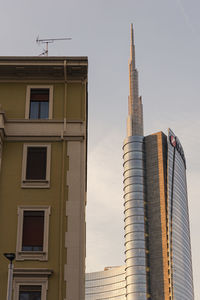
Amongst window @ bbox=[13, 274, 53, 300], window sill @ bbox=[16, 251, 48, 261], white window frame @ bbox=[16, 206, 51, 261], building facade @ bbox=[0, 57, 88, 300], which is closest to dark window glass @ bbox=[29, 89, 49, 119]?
building facade @ bbox=[0, 57, 88, 300]

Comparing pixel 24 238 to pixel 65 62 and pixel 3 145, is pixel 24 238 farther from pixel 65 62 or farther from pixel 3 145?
pixel 65 62

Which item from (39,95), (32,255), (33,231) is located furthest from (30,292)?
(39,95)

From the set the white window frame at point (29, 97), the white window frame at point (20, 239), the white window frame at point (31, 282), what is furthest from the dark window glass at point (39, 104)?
the white window frame at point (31, 282)

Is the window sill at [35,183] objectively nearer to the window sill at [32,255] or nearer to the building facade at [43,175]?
the building facade at [43,175]

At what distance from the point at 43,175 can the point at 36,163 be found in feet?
2.68

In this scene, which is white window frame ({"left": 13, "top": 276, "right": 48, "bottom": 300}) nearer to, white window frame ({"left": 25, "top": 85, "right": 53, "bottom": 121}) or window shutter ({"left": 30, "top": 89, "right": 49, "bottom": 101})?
white window frame ({"left": 25, "top": 85, "right": 53, "bottom": 121})

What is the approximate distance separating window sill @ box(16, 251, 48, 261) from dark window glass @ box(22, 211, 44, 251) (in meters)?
0.40

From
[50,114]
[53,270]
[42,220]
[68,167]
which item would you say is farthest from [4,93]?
[53,270]

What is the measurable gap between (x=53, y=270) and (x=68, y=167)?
5.70 m

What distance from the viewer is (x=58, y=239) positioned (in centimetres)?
2702

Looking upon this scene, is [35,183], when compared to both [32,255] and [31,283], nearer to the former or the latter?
[32,255]

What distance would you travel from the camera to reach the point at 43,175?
28969 mm

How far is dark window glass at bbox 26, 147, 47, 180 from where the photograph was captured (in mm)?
28969

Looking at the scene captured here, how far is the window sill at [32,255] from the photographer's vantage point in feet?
86.7
